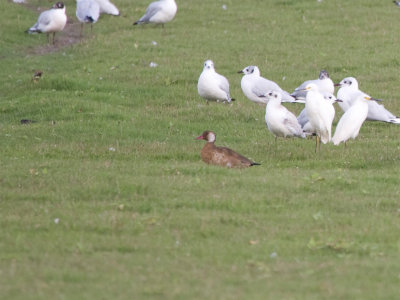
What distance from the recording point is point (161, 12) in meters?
25.6

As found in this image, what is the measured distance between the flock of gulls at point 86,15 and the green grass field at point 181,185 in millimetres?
1337

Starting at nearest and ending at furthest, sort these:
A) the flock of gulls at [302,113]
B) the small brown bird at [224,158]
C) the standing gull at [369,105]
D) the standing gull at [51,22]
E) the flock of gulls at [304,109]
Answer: the small brown bird at [224,158] → the flock of gulls at [302,113] → the flock of gulls at [304,109] → the standing gull at [369,105] → the standing gull at [51,22]

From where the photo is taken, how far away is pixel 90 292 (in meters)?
7.10

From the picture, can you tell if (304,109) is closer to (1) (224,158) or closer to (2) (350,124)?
(2) (350,124)

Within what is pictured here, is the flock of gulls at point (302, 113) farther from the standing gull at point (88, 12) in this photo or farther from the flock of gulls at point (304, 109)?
the standing gull at point (88, 12)

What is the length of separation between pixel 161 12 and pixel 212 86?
8.89 metres

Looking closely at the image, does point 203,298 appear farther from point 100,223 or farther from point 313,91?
point 313,91

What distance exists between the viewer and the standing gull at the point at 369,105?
1598 centimetres

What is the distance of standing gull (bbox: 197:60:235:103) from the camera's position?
56.7 ft

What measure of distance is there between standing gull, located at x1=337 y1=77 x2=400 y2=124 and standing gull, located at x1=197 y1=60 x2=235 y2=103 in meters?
2.39

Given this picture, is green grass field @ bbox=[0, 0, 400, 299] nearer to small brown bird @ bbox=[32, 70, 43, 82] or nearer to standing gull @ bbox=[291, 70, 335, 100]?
small brown bird @ bbox=[32, 70, 43, 82]

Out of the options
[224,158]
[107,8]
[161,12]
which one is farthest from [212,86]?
[107,8]

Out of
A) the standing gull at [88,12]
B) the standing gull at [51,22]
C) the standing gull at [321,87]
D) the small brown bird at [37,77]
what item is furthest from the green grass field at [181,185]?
the standing gull at [88,12]

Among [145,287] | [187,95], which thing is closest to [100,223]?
[145,287]
